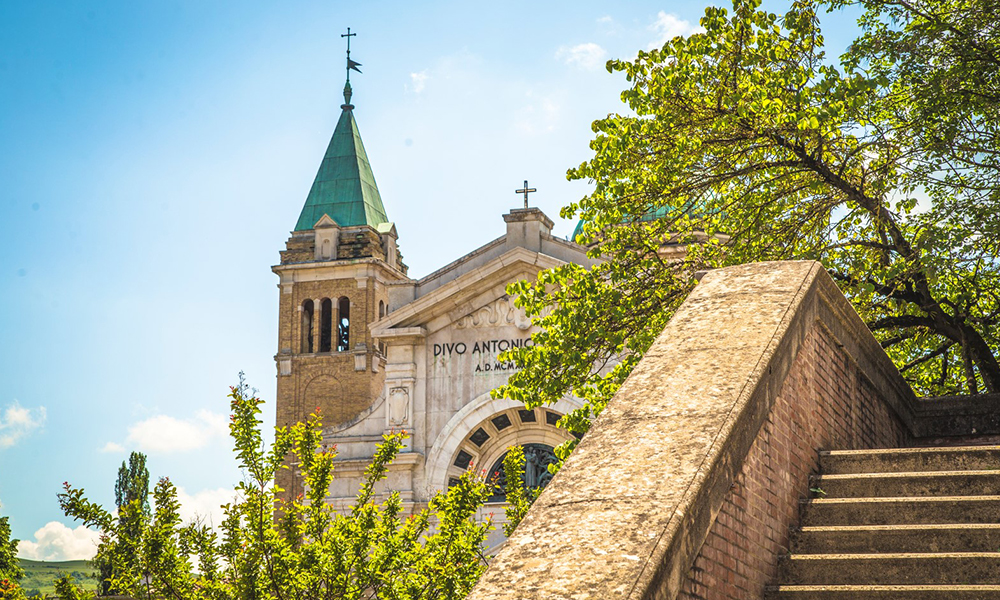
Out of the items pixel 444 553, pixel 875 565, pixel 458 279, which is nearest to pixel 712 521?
pixel 875 565

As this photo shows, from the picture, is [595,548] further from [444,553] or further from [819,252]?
[819,252]

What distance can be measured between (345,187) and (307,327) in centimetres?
757

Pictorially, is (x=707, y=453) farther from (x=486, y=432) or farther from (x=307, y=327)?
(x=307, y=327)

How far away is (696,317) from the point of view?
5965 mm

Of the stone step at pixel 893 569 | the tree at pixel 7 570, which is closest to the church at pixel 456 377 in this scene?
the tree at pixel 7 570

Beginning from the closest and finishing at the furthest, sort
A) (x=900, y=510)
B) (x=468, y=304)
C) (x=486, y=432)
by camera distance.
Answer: (x=900, y=510), (x=486, y=432), (x=468, y=304)

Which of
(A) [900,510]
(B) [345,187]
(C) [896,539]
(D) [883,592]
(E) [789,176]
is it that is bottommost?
(D) [883,592]

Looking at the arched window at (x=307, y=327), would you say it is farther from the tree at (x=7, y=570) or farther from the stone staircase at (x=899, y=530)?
the stone staircase at (x=899, y=530)

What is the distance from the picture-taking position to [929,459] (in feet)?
18.9

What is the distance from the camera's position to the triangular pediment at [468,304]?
101 feet

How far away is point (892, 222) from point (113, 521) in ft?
25.0

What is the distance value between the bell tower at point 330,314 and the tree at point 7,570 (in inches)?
821

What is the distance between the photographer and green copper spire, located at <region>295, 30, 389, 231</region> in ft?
→ 180

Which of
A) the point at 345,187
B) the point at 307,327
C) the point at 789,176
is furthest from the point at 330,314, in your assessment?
the point at 789,176
